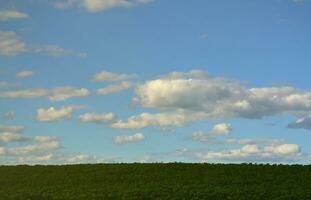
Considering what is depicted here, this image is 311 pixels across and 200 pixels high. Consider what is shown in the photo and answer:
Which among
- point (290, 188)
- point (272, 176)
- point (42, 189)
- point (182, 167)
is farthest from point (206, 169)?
point (42, 189)

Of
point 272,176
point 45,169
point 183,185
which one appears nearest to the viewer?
point 183,185

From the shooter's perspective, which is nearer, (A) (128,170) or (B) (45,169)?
(A) (128,170)

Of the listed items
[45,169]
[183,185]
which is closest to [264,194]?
[183,185]

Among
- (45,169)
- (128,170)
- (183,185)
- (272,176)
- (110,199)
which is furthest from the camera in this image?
(45,169)

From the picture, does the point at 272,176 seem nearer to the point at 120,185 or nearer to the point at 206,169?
the point at 206,169

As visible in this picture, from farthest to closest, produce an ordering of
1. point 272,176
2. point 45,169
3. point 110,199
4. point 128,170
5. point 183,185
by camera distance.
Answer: point 45,169
point 128,170
point 272,176
point 183,185
point 110,199

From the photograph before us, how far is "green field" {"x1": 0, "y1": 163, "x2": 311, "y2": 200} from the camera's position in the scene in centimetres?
4419

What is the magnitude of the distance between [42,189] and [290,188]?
59.0 ft

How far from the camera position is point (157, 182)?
48.4 metres

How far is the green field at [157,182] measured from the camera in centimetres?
4419

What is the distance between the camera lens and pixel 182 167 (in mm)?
54344

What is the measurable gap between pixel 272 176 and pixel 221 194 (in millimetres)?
7986

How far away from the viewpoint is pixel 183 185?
47.0m

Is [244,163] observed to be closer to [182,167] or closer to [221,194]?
[182,167]
